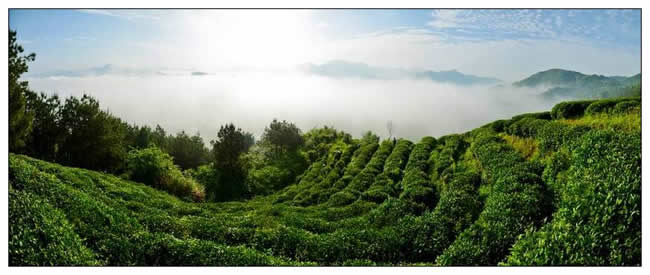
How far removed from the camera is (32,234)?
692 cm

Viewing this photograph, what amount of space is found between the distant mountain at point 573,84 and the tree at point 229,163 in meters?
9.69

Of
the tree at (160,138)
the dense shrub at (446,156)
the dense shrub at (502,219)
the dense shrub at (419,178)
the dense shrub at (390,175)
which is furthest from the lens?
the tree at (160,138)

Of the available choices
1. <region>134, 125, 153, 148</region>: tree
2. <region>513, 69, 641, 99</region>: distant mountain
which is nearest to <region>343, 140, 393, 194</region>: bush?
<region>513, 69, 641, 99</region>: distant mountain

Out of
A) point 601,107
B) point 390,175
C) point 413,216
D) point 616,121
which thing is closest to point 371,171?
point 390,175

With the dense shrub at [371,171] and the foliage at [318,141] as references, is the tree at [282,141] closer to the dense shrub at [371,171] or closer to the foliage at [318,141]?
the foliage at [318,141]

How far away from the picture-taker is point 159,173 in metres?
15.1

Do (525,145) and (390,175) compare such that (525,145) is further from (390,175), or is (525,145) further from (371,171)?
(371,171)

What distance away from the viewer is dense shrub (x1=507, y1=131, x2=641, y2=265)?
6625mm

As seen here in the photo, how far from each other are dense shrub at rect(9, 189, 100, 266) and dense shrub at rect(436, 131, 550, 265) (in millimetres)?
6169

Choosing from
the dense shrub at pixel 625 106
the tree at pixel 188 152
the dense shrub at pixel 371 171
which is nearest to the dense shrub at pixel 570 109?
the dense shrub at pixel 625 106

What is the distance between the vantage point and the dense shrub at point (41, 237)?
6.83 meters

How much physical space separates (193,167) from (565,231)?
50.8ft
